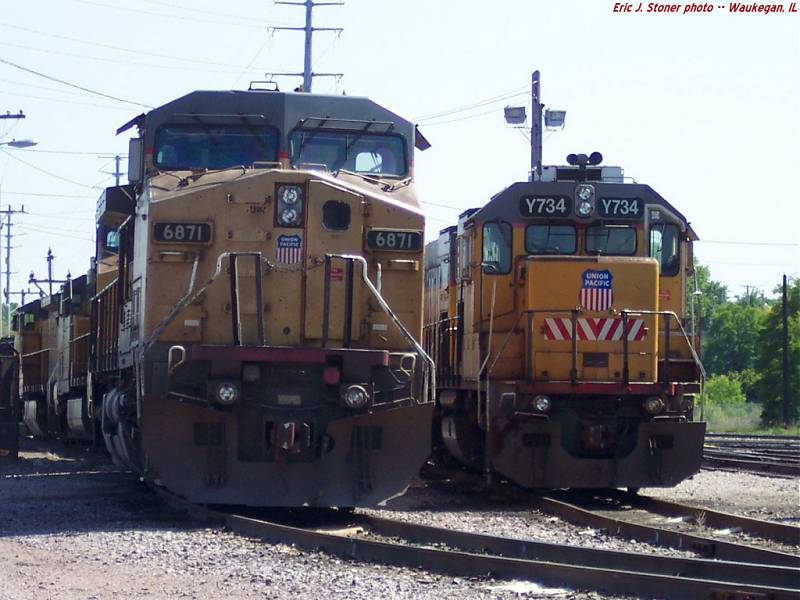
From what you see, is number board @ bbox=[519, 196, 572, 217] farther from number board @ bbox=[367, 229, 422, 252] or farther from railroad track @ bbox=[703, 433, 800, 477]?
railroad track @ bbox=[703, 433, 800, 477]

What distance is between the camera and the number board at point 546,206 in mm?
13586

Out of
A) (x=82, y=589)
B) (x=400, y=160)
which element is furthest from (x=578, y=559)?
(x=400, y=160)

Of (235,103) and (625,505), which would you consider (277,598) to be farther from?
(625,505)

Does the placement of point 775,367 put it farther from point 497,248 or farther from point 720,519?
point 720,519

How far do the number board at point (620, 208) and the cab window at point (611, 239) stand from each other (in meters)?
0.13

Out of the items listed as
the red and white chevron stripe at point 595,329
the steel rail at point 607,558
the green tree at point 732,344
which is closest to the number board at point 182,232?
the steel rail at point 607,558

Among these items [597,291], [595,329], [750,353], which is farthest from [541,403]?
[750,353]

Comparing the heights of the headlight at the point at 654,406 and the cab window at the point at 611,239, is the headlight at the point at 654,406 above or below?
below

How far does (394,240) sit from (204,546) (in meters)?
3.37

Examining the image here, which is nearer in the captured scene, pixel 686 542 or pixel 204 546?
pixel 204 546

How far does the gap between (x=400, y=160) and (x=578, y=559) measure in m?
4.83

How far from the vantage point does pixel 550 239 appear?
45.0 feet

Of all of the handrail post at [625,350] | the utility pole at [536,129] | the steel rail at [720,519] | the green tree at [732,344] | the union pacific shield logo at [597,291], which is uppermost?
the utility pole at [536,129]

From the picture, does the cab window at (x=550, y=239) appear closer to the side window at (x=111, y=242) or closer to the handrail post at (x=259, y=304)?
the handrail post at (x=259, y=304)
